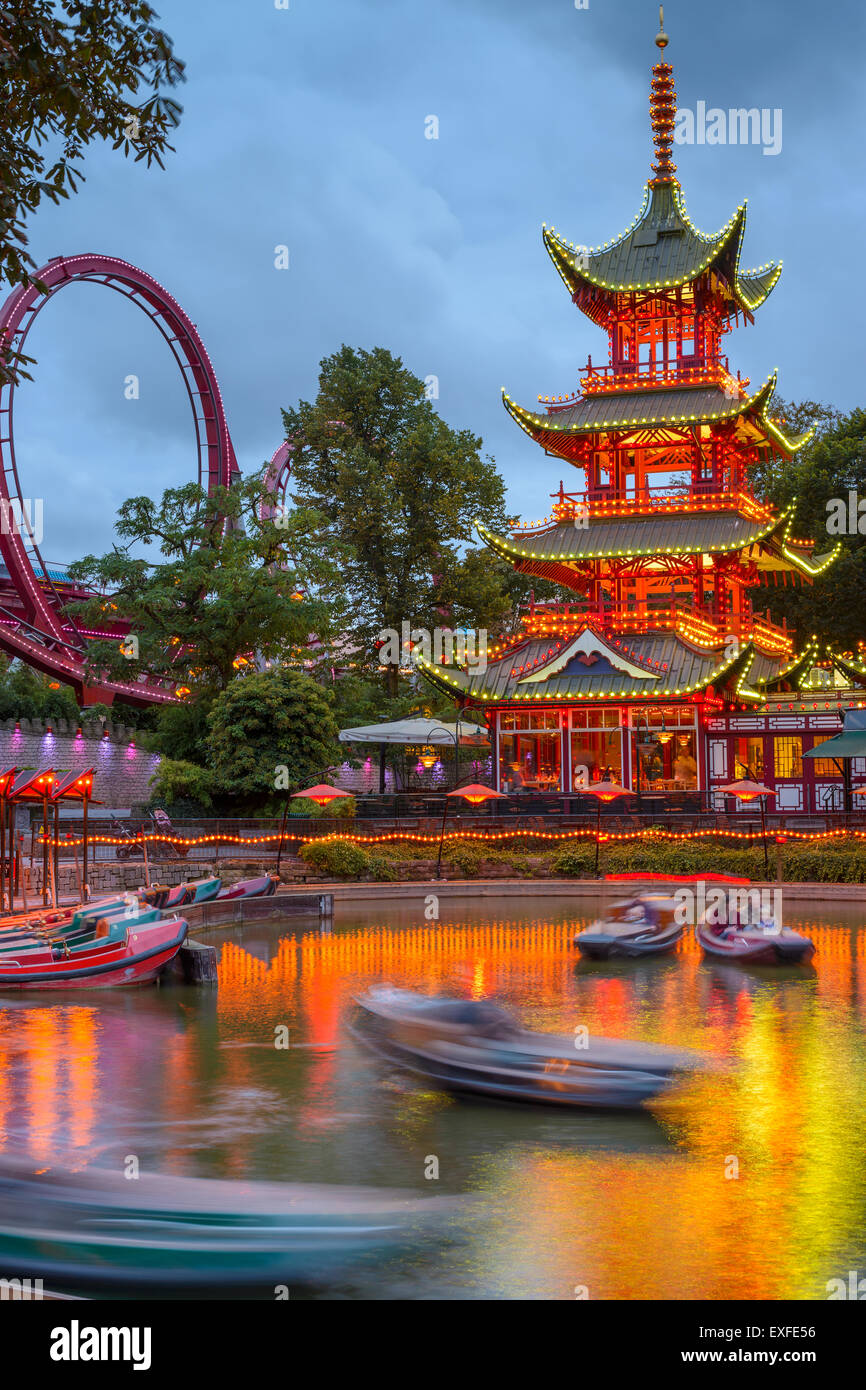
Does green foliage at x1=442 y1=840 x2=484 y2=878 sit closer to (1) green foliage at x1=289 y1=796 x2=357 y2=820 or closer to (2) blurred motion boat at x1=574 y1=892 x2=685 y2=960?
(1) green foliage at x1=289 y1=796 x2=357 y2=820

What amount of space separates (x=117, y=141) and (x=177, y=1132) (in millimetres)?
9086

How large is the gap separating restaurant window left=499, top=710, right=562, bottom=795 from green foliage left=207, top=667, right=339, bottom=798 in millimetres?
6667

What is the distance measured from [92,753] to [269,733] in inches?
446

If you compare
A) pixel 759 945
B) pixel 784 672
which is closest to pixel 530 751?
pixel 784 672

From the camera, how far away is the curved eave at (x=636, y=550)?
4556 cm

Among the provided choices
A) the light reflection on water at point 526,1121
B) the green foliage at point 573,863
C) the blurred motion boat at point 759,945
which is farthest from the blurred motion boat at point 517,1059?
the green foliage at point 573,863

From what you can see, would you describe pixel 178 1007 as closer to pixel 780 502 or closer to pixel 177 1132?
pixel 177 1132

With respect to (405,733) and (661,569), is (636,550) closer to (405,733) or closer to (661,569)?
(661,569)

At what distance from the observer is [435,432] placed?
194 ft

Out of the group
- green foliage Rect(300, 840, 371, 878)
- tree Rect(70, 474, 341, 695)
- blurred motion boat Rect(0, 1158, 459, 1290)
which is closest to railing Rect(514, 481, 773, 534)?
tree Rect(70, 474, 341, 695)

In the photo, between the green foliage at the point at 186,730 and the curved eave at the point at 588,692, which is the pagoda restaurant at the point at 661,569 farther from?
the green foliage at the point at 186,730

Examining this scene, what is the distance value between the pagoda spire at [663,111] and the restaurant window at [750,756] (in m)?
25.0

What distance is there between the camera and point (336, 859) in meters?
35.4
